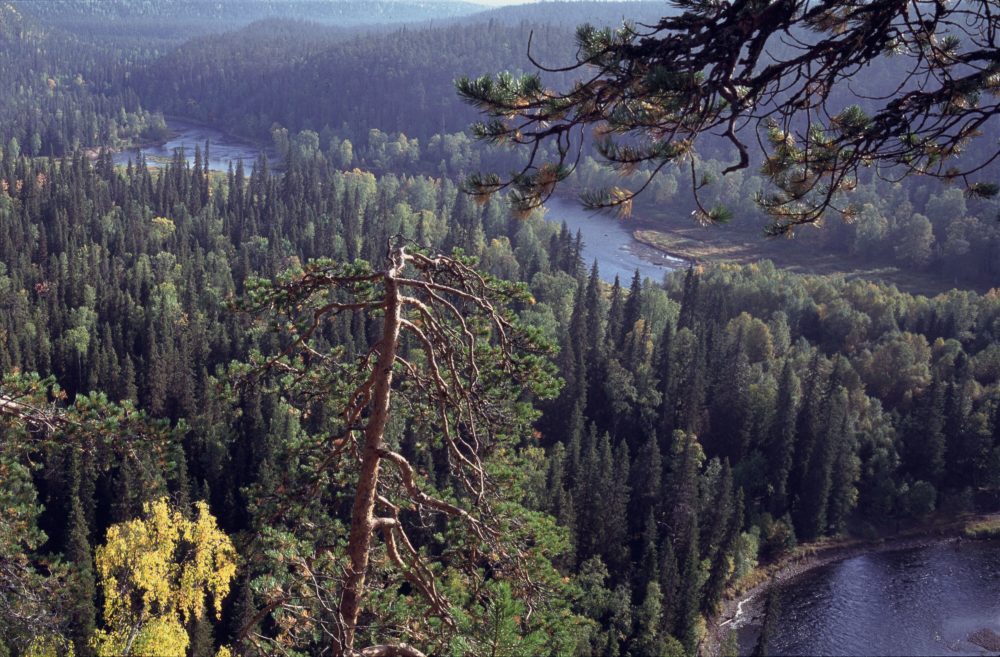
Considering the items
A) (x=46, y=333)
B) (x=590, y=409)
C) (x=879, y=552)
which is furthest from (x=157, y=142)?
(x=879, y=552)

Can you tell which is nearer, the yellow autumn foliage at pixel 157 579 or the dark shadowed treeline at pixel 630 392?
the yellow autumn foliage at pixel 157 579

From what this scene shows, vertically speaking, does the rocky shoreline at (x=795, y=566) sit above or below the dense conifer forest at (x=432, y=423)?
below

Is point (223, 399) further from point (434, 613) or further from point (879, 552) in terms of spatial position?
point (879, 552)

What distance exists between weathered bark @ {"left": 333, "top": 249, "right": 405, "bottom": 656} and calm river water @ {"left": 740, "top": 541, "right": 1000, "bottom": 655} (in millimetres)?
41757

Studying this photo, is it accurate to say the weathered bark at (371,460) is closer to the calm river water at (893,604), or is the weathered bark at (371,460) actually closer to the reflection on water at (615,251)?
the calm river water at (893,604)

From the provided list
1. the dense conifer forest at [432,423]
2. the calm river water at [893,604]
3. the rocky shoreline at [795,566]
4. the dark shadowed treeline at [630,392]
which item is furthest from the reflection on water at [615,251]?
the calm river water at [893,604]

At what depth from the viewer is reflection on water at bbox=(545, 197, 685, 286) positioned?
4419 inches

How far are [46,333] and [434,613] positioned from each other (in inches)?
2333

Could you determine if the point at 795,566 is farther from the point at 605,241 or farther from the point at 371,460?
the point at 605,241

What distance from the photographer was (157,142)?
194 metres

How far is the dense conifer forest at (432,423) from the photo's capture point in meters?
12.5

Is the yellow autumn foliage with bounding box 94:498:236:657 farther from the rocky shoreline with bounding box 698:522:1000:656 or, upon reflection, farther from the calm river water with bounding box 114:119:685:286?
the calm river water with bounding box 114:119:685:286

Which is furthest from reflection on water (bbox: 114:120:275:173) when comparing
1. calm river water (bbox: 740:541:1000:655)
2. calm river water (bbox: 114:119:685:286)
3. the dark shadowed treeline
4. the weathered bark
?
the weathered bark

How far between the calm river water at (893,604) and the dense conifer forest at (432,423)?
363 cm
